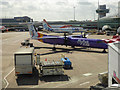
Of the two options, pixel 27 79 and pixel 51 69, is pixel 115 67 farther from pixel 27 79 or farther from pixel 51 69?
pixel 27 79

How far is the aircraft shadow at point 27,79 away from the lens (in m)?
21.5

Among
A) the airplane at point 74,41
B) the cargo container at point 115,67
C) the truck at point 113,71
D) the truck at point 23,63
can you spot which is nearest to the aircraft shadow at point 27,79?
the truck at point 23,63

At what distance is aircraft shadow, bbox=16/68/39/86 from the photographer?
70.6ft

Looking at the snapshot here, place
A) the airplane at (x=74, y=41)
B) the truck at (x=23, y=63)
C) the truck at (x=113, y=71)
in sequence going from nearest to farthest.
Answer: the truck at (x=113, y=71) < the truck at (x=23, y=63) < the airplane at (x=74, y=41)

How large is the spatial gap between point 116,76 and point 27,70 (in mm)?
12154

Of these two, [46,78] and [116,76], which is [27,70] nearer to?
[46,78]

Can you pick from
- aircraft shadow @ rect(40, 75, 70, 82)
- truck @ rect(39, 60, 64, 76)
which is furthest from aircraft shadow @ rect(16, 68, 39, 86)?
truck @ rect(39, 60, 64, 76)

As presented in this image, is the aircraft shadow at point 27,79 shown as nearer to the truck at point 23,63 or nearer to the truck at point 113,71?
the truck at point 23,63

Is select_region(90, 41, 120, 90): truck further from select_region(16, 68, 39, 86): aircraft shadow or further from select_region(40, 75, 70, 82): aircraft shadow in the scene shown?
select_region(16, 68, 39, 86): aircraft shadow

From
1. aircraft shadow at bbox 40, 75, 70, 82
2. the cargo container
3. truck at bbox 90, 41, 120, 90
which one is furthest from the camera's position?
aircraft shadow at bbox 40, 75, 70, 82

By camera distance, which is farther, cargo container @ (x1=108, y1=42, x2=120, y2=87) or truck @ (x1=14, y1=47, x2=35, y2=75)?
truck @ (x1=14, y1=47, x2=35, y2=75)

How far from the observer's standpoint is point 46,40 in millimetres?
48438

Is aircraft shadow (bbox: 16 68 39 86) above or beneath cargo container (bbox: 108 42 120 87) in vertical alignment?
beneath

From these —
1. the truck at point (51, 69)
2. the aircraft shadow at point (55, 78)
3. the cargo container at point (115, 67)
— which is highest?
the cargo container at point (115, 67)
